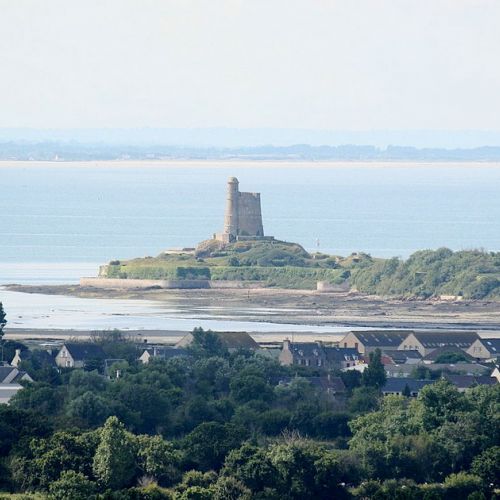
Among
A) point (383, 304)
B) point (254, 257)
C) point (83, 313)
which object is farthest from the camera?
point (254, 257)

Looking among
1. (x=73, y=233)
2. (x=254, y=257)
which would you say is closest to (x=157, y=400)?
(x=254, y=257)

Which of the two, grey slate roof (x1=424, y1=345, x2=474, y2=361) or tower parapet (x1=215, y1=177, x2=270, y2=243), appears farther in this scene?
tower parapet (x1=215, y1=177, x2=270, y2=243)

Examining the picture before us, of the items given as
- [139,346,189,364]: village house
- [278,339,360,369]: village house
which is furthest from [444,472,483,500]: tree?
[278,339,360,369]: village house

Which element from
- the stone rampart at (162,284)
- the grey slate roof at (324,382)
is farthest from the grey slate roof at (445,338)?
the stone rampart at (162,284)

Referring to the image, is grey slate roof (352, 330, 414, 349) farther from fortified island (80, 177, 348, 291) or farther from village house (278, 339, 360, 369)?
fortified island (80, 177, 348, 291)

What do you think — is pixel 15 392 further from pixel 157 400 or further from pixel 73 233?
pixel 73 233

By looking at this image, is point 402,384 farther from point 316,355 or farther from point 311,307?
point 311,307

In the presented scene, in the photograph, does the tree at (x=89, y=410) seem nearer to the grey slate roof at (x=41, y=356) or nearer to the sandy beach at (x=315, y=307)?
the grey slate roof at (x=41, y=356)
